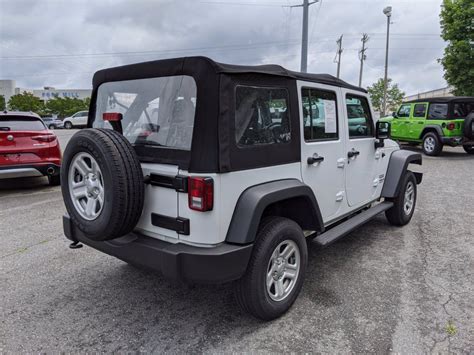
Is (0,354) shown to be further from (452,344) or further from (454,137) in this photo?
(454,137)

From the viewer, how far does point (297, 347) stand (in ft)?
8.20

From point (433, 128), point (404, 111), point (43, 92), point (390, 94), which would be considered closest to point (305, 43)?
point (404, 111)

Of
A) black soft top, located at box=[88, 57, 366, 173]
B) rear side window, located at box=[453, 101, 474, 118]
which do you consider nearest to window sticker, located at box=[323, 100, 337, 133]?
black soft top, located at box=[88, 57, 366, 173]

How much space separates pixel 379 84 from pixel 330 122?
46789 mm

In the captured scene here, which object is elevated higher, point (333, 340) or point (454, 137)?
point (454, 137)

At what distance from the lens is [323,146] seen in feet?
11.0

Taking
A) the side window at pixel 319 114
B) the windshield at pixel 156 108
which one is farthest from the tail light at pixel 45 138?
the side window at pixel 319 114

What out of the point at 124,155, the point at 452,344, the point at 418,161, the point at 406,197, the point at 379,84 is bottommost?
the point at 452,344

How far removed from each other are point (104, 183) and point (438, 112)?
488 inches

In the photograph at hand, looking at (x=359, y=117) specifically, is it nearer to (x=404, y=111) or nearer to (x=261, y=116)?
(x=261, y=116)

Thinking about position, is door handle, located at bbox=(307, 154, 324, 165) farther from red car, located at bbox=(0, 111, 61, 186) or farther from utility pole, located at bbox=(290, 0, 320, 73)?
utility pole, located at bbox=(290, 0, 320, 73)

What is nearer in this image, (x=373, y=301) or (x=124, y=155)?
(x=124, y=155)

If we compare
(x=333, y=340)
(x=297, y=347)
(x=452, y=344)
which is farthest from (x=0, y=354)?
(x=452, y=344)

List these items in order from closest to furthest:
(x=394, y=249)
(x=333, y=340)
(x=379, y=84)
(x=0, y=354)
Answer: (x=0, y=354) < (x=333, y=340) < (x=394, y=249) < (x=379, y=84)
